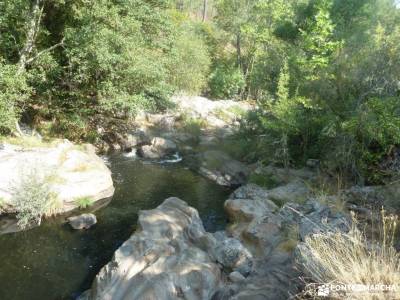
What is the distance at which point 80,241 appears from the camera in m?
11.0

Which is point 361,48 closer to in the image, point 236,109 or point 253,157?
point 253,157

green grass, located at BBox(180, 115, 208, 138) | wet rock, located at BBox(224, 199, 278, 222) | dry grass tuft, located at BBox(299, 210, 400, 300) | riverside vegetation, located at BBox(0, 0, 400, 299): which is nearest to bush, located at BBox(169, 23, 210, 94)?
green grass, located at BBox(180, 115, 208, 138)

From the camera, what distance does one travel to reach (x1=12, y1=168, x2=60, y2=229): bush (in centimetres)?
1152

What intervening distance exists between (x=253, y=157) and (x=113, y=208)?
8111 mm

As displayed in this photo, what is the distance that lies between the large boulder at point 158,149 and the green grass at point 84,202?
746cm

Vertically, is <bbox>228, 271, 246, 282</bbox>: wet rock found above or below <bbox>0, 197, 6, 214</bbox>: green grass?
above

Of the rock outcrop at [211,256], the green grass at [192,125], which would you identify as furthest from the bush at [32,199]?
the green grass at [192,125]

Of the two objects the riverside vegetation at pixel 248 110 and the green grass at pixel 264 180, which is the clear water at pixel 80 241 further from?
the green grass at pixel 264 180

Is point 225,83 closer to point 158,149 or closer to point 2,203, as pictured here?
point 158,149

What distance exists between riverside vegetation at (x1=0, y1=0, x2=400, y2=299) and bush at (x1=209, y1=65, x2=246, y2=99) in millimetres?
10105

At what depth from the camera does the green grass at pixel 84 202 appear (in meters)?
13.2

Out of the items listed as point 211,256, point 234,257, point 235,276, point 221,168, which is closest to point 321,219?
point 234,257

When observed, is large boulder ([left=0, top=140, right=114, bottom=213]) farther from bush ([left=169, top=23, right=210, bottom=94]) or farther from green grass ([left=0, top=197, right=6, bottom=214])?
bush ([left=169, top=23, right=210, bottom=94])

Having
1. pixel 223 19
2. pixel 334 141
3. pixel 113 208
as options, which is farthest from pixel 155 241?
pixel 223 19
